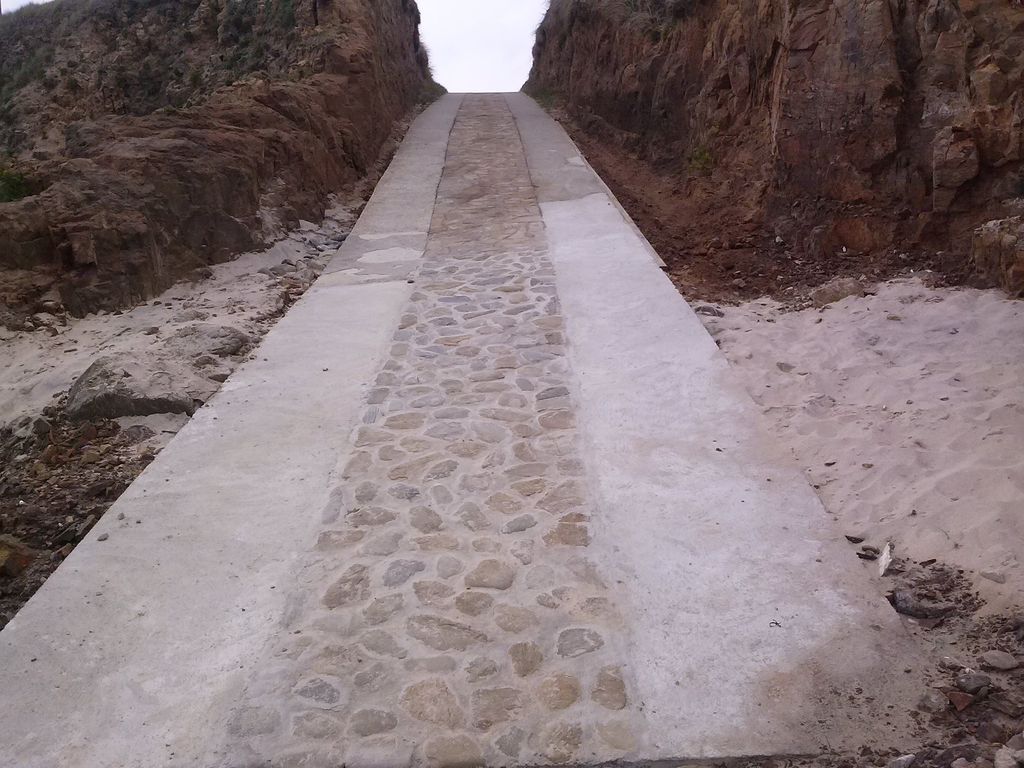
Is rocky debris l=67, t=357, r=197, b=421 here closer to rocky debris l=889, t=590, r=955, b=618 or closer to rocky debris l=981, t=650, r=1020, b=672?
rocky debris l=889, t=590, r=955, b=618

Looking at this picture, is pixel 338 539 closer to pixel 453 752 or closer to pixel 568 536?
pixel 568 536

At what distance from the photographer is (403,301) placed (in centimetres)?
704

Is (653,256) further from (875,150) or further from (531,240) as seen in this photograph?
(875,150)

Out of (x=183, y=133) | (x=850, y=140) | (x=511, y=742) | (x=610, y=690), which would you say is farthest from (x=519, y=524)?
(x=183, y=133)

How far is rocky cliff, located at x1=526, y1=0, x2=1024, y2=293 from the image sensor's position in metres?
6.30

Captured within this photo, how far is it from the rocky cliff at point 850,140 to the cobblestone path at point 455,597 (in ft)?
10.5

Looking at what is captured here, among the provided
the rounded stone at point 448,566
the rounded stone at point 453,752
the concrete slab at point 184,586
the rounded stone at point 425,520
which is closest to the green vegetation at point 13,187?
the concrete slab at point 184,586

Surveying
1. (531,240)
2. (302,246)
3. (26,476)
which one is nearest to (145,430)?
(26,476)

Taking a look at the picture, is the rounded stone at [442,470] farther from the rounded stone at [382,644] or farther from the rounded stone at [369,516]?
the rounded stone at [382,644]

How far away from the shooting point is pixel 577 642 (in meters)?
3.31

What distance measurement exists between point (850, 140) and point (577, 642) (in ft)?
19.6

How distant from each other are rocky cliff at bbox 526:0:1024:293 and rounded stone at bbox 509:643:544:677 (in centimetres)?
464

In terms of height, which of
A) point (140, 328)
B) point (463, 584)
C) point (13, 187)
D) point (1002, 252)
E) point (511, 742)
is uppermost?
point (13, 187)

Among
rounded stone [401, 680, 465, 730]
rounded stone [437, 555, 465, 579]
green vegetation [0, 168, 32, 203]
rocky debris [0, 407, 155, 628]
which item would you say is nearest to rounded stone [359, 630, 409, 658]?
rounded stone [401, 680, 465, 730]
